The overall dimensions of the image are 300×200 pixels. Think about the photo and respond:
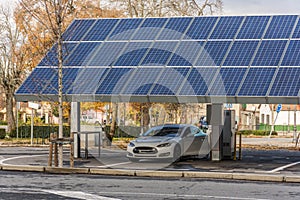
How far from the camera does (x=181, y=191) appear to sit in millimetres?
15797

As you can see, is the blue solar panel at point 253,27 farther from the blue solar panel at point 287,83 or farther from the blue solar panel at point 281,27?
the blue solar panel at point 287,83

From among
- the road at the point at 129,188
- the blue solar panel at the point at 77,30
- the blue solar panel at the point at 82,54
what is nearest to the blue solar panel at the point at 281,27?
the blue solar panel at the point at 82,54

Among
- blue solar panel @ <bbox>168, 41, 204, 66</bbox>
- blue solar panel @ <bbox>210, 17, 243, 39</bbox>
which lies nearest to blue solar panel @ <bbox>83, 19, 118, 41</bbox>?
blue solar panel @ <bbox>168, 41, 204, 66</bbox>

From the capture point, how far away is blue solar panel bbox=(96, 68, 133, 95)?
2312 centimetres

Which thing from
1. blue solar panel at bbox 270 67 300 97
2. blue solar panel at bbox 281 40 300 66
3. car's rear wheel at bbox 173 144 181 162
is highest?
blue solar panel at bbox 281 40 300 66

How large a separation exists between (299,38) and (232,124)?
14.3 feet

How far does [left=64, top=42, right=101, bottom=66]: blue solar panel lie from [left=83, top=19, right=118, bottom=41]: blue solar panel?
576 mm

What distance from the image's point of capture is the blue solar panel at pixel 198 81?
22.0m

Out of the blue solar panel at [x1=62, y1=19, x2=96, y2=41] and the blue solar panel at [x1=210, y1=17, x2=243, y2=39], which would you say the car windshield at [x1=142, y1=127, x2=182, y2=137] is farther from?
the blue solar panel at [x1=62, y1=19, x2=96, y2=41]

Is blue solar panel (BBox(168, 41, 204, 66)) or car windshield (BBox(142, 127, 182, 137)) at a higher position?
blue solar panel (BBox(168, 41, 204, 66))

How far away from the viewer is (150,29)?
26.3 meters

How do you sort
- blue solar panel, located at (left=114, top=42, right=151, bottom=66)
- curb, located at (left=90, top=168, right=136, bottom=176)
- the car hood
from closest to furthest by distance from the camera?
curb, located at (left=90, top=168, right=136, bottom=176), the car hood, blue solar panel, located at (left=114, top=42, right=151, bottom=66)

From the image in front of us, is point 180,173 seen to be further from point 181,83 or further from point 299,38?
point 299,38

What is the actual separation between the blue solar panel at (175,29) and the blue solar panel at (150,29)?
0.83ft
